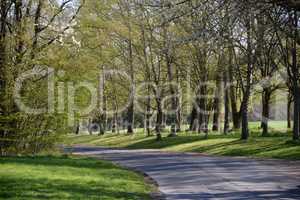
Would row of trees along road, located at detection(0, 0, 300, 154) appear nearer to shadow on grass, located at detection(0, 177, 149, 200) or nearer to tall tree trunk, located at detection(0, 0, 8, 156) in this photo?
tall tree trunk, located at detection(0, 0, 8, 156)

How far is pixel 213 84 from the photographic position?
179ft

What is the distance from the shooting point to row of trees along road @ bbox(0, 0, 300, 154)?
17328mm

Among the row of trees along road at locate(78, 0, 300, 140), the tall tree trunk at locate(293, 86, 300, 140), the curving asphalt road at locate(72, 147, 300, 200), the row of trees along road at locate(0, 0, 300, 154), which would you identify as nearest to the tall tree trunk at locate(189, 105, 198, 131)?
A: the row of trees along road at locate(78, 0, 300, 140)

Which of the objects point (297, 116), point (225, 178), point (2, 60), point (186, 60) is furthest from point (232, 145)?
point (186, 60)

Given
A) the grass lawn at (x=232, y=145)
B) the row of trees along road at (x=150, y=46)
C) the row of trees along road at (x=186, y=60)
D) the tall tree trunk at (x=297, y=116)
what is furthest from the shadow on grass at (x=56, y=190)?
the tall tree trunk at (x=297, y=116)

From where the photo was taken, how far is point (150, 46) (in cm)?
5009

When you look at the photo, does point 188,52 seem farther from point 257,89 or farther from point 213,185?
point 213,185

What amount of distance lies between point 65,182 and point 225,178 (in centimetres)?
565

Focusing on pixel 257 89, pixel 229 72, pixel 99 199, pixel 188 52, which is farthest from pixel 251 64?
pixel 99 199

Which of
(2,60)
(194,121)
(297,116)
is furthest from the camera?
(194,121)

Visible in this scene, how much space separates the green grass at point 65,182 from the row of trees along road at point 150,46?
4617 mm

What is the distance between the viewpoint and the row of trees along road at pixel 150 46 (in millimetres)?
17328

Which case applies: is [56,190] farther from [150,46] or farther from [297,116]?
[150,46]

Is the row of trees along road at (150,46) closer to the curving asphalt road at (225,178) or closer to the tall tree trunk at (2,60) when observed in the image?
the tall tree trunk at (2,60)
